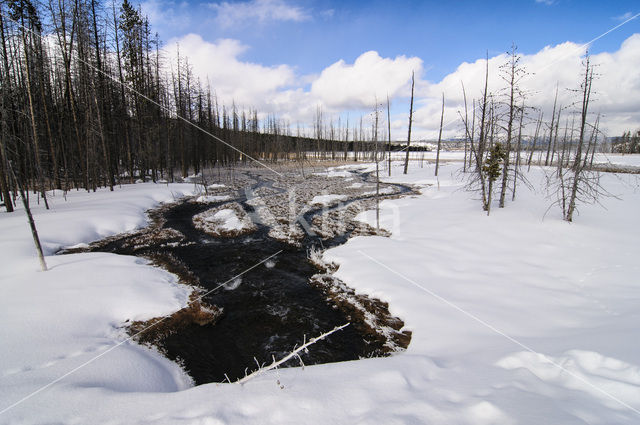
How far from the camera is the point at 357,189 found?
26.7m

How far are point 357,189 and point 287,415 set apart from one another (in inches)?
967

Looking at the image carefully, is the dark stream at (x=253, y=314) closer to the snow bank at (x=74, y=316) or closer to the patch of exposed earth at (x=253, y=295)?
the patch of exposed earth at (x=253, y=295)

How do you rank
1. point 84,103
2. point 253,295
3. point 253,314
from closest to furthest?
point 253,314 < point 253,295 < point 84,103

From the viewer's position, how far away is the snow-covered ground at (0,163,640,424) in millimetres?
2990

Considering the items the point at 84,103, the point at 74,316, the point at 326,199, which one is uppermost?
the point at 84,103


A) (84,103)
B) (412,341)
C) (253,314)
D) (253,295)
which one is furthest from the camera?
(84,103)

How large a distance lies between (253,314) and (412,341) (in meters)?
3.93

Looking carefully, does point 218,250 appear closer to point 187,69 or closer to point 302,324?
point 302,324

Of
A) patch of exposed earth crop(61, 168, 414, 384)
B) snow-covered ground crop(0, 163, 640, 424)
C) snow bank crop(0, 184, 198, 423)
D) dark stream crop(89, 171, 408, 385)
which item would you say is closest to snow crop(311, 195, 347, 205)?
patch of exposed earth crop(61, 168, 414, 384)

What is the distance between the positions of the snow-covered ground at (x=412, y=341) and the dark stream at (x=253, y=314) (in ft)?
2.62

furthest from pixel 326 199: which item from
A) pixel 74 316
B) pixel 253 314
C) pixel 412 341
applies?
pixel 74 316

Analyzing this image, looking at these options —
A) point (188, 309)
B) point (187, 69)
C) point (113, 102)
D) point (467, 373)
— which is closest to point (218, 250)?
point (188, 309)

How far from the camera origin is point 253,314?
7.02 m

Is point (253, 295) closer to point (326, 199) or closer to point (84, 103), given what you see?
point (326, 199)
